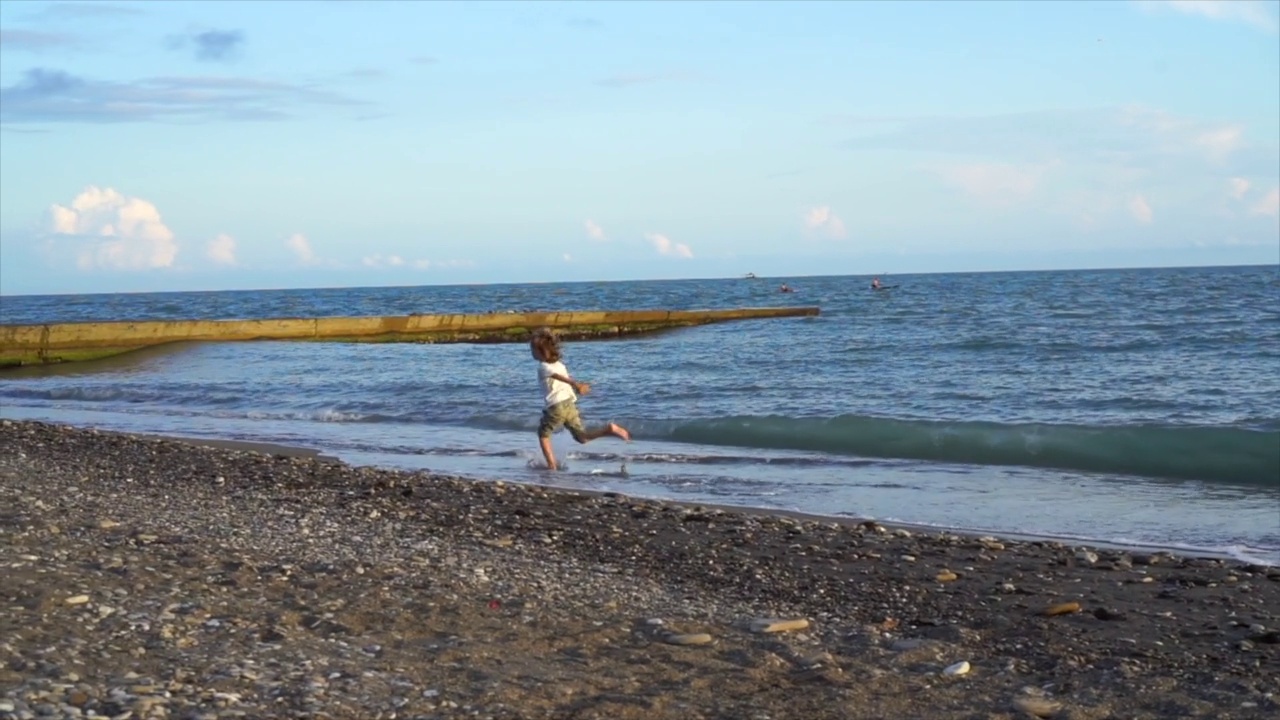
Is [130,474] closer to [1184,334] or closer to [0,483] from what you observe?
[0,483]

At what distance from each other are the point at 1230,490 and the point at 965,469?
2636 millimetres

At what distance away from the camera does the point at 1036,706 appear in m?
5.55

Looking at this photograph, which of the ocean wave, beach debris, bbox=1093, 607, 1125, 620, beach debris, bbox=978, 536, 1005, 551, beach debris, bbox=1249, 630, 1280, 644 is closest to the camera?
beach debris, bbox=1249, 630, 1280, 644

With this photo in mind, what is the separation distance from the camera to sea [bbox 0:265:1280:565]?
1254cm

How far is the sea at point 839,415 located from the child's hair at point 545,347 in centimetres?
118

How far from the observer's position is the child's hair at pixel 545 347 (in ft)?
45.7

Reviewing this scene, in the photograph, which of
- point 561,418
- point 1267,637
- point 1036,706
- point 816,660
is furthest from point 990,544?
point 561,418

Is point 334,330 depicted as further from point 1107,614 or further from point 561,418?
point 1107,614

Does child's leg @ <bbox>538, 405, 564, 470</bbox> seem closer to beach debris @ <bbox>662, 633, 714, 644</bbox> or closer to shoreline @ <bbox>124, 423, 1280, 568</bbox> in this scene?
shoreline @ <bbox>124, 423, 1280, 568</bbox>

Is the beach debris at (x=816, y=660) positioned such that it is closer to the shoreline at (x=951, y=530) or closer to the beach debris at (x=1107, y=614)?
the beach debris at (x=1107, y=614)

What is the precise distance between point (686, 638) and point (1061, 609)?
2.24 meters

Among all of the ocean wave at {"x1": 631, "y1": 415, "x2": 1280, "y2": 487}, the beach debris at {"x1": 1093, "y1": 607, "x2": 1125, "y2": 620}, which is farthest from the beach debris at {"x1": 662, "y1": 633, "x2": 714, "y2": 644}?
the ocean wave at {"x1": 631, "y1": 415, "x2": 1280, "y2": 487}

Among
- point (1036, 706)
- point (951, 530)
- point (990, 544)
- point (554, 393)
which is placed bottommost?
point (951, 530)

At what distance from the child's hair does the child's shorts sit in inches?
18.0
